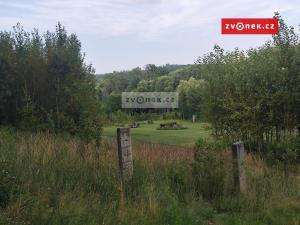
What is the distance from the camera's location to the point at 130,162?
7.18 m

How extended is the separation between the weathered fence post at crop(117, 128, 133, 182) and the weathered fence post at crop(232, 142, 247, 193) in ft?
6.82

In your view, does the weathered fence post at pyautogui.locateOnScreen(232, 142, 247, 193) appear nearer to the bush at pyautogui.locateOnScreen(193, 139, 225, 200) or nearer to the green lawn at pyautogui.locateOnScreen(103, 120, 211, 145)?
the bush at pyautogui.locateOnScreen(193, 139, 225, 200)

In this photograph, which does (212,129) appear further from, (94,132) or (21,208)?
(21,208)

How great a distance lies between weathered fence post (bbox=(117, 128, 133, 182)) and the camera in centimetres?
696

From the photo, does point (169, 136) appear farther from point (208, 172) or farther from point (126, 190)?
point (126, 190)

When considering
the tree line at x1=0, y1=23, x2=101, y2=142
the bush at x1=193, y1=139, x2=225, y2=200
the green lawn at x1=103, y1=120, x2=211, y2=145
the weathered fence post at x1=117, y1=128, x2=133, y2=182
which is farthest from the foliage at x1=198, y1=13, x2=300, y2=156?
the weathered fence post at x1=117, y1=128, x2=133, y2=182

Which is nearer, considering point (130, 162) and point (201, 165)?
Result: point (130, 162)

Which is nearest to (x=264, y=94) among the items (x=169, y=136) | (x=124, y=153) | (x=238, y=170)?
(x=238, y=170)

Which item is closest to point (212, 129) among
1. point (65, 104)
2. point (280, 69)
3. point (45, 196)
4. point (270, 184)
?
point (280, 69)

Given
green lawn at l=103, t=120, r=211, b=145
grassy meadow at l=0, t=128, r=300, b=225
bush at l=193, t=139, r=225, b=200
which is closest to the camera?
grassy meadow at l=0, t=128, r=300, b=225

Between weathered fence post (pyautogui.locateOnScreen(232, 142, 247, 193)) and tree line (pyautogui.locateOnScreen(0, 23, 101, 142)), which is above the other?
tree line (pyautogui.locateOnScreen(0, 23, 101, 142))

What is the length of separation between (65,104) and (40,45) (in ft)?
8.77

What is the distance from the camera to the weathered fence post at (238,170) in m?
7.76

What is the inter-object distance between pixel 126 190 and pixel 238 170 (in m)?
2.29
